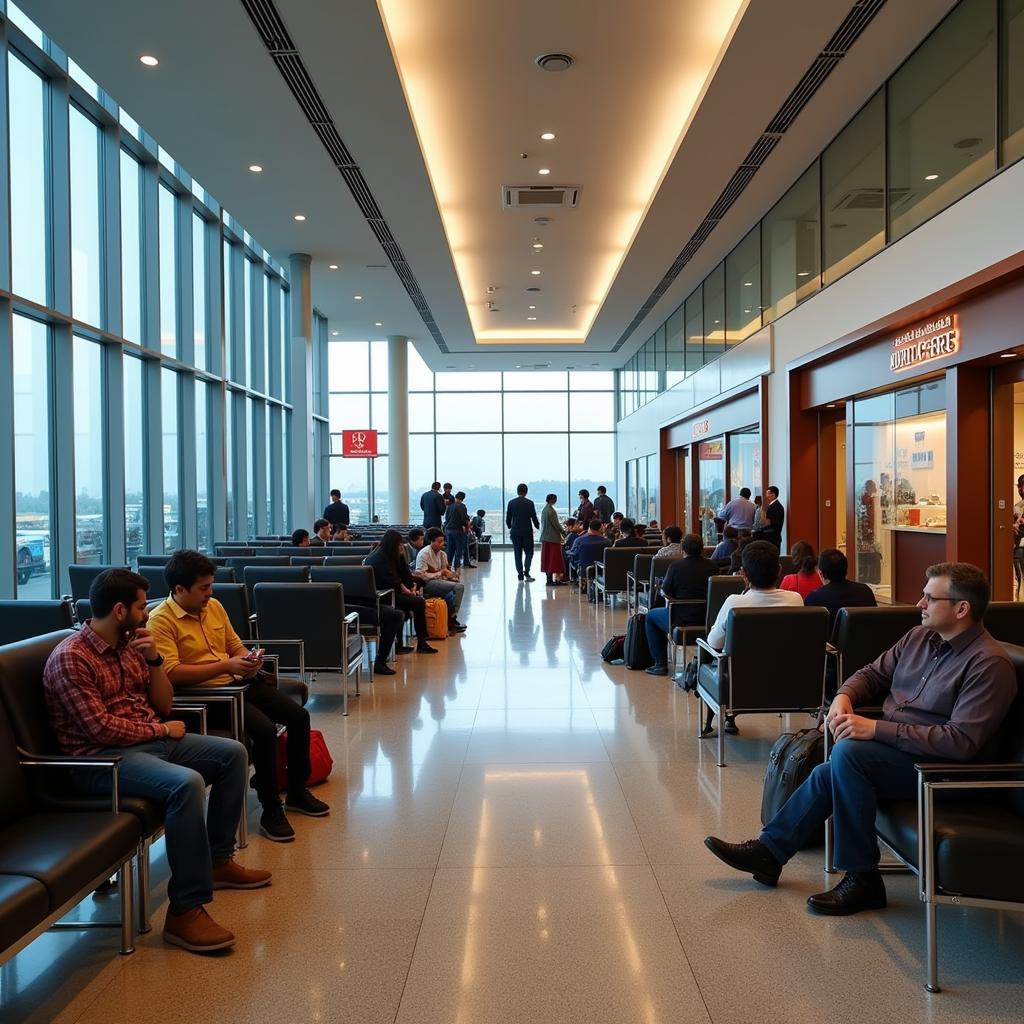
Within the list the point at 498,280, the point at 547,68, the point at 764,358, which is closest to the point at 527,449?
the point at 498,280

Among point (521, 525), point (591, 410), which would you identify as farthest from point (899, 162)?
point (591, 410)

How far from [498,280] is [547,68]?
30.5ft

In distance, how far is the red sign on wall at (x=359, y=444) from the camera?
61.4 ft

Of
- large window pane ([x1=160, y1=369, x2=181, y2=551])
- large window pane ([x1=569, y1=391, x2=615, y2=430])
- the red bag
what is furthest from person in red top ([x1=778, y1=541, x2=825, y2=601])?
large window pane ([x1=569, y1=391, x2=615, y2=430])

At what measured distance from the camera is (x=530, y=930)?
10.0 ft

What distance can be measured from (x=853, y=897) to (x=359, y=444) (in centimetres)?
1649

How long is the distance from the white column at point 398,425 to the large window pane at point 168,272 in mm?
9947

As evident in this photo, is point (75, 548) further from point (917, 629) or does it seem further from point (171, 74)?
point (917, 629)

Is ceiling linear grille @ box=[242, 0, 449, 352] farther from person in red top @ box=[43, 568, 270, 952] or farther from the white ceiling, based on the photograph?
person in red top @ box=[43, 568, 270, 952]

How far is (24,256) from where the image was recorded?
8.28 meters

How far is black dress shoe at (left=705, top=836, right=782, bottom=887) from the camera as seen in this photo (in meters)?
3.37

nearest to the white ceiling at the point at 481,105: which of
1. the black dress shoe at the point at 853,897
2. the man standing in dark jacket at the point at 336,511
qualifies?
the man standing in dark jacket at the point at 336,511

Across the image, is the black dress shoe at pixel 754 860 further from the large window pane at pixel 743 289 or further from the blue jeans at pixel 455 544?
the blue jeans at pixel 455 544

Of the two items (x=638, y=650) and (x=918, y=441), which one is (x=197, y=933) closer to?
(x=638, y=650)
